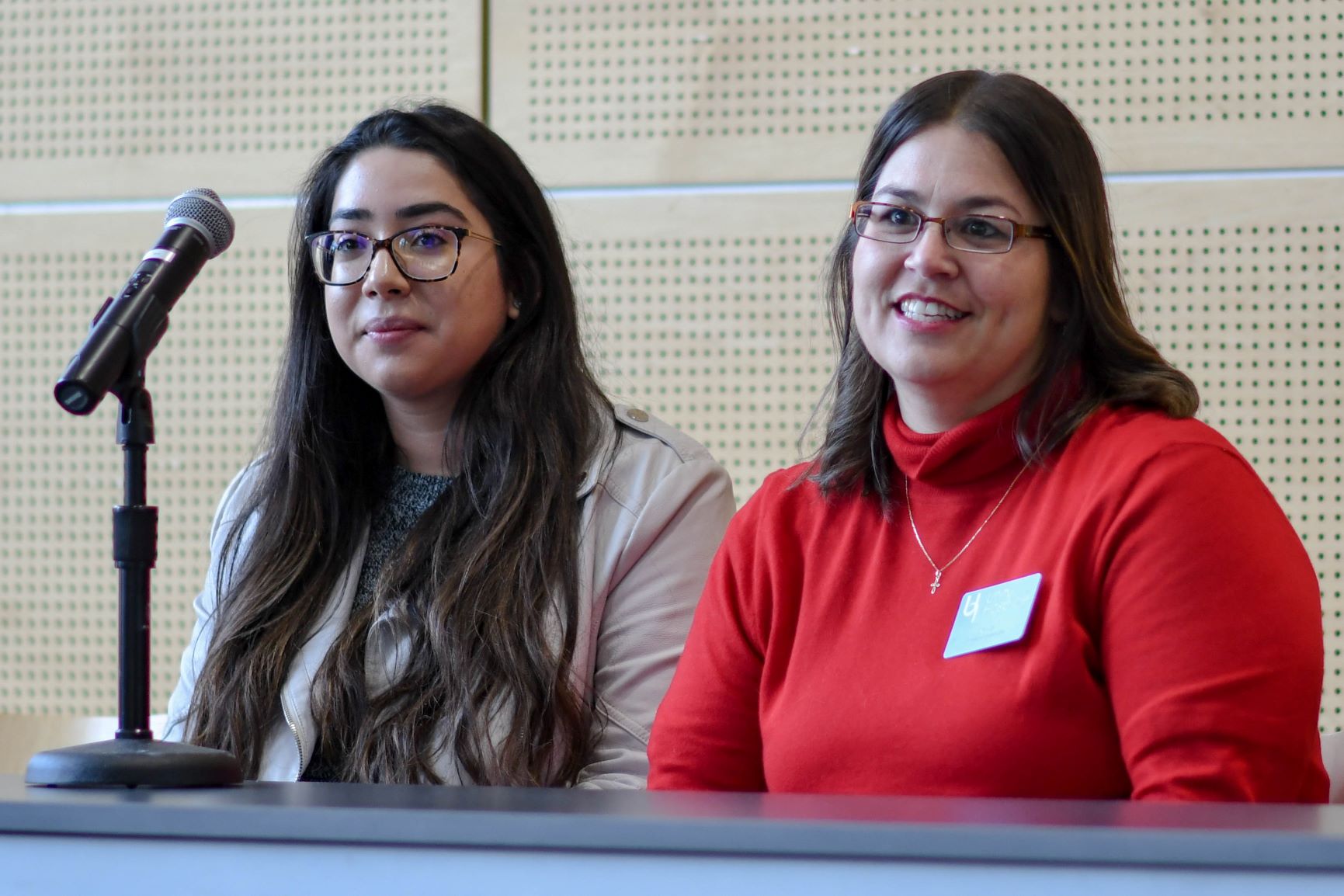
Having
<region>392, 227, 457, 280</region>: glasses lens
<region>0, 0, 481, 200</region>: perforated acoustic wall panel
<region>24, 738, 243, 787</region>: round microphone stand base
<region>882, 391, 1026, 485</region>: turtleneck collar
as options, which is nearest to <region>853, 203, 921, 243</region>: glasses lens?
<region>882, 391, 1026, 485</region>: turtleneck collar

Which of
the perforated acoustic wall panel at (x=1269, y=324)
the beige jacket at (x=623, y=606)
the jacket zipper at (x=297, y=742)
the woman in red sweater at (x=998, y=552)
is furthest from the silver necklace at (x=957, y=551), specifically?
the perforated acoustic wall panel at (x=1269, y=324)

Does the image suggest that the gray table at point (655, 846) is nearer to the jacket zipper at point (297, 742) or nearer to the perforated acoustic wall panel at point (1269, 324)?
the jacket zipper at point (297, 742)

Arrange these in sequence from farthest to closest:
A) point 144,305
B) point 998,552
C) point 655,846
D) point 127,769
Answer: point 998,552
point 144,305
point 127,769
point 655,846

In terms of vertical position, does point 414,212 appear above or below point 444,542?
above

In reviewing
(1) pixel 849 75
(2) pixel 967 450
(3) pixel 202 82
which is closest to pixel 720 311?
(1) pixel 849 75

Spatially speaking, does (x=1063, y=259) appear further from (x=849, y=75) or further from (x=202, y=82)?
(x=202, y=82)

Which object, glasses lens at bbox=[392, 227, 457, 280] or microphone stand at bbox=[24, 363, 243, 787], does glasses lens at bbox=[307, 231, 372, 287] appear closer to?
glasses lens at bbox=[392, 227, 457, 280]

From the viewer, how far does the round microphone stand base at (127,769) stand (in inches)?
41.7

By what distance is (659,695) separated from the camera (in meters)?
1.82

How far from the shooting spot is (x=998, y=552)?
1429 millimetres

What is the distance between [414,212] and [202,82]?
1.23 meters

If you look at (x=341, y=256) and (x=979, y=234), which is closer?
(x=979, y=234)

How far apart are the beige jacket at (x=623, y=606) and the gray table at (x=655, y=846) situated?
33.7 inches

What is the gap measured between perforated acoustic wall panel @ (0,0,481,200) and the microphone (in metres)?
1.59
